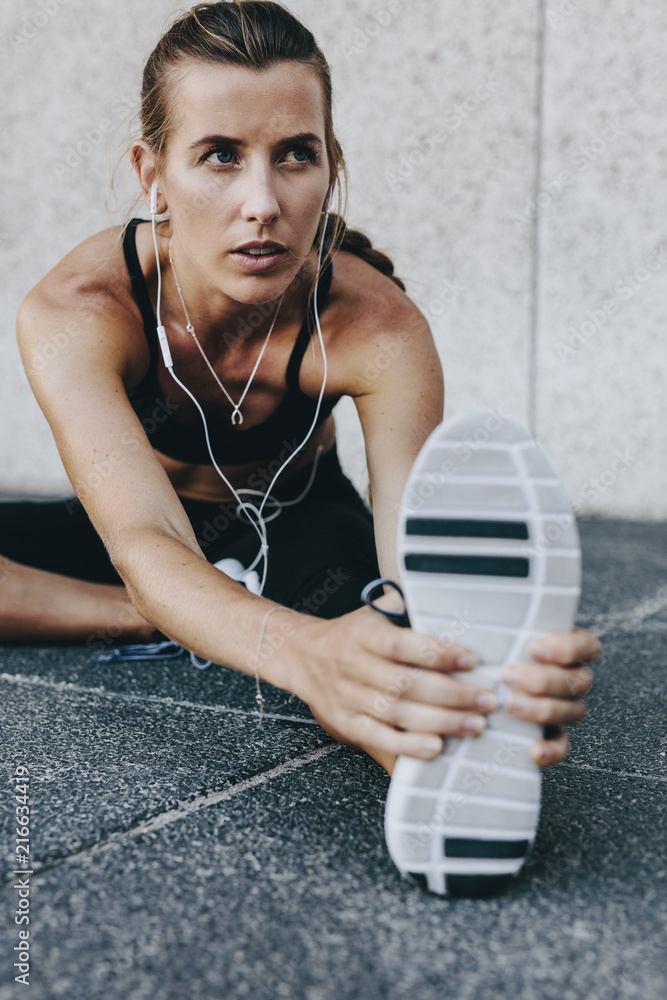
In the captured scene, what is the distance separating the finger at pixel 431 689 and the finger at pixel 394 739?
0.03 meters

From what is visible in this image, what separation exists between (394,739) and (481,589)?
6.5 inches

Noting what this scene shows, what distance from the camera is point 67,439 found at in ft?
4.46

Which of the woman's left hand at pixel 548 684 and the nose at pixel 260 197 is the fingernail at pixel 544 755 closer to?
the woman's left hand at pixel 548 684

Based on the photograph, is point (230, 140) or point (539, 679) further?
point (230, 140)

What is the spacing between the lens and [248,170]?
1327 millimetres

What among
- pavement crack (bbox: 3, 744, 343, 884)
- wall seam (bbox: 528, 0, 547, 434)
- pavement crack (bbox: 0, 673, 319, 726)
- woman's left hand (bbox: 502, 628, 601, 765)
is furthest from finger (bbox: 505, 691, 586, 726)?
wall seam (bbox: 528, 0, 547, 434)

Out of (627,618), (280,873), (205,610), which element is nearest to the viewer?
(280,873)

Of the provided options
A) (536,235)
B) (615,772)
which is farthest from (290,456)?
(536,235)

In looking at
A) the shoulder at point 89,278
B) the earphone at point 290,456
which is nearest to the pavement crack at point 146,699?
the earphone at point 290,456

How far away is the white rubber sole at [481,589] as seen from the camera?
0.82 metres

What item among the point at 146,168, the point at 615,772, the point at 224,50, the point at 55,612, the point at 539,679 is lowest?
the point at 55,612

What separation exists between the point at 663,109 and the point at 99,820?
3691 mm

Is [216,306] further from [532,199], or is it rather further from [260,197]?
[532,199]

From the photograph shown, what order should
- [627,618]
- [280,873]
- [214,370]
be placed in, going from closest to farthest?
[280,873] < [214,370] < [627,618]
